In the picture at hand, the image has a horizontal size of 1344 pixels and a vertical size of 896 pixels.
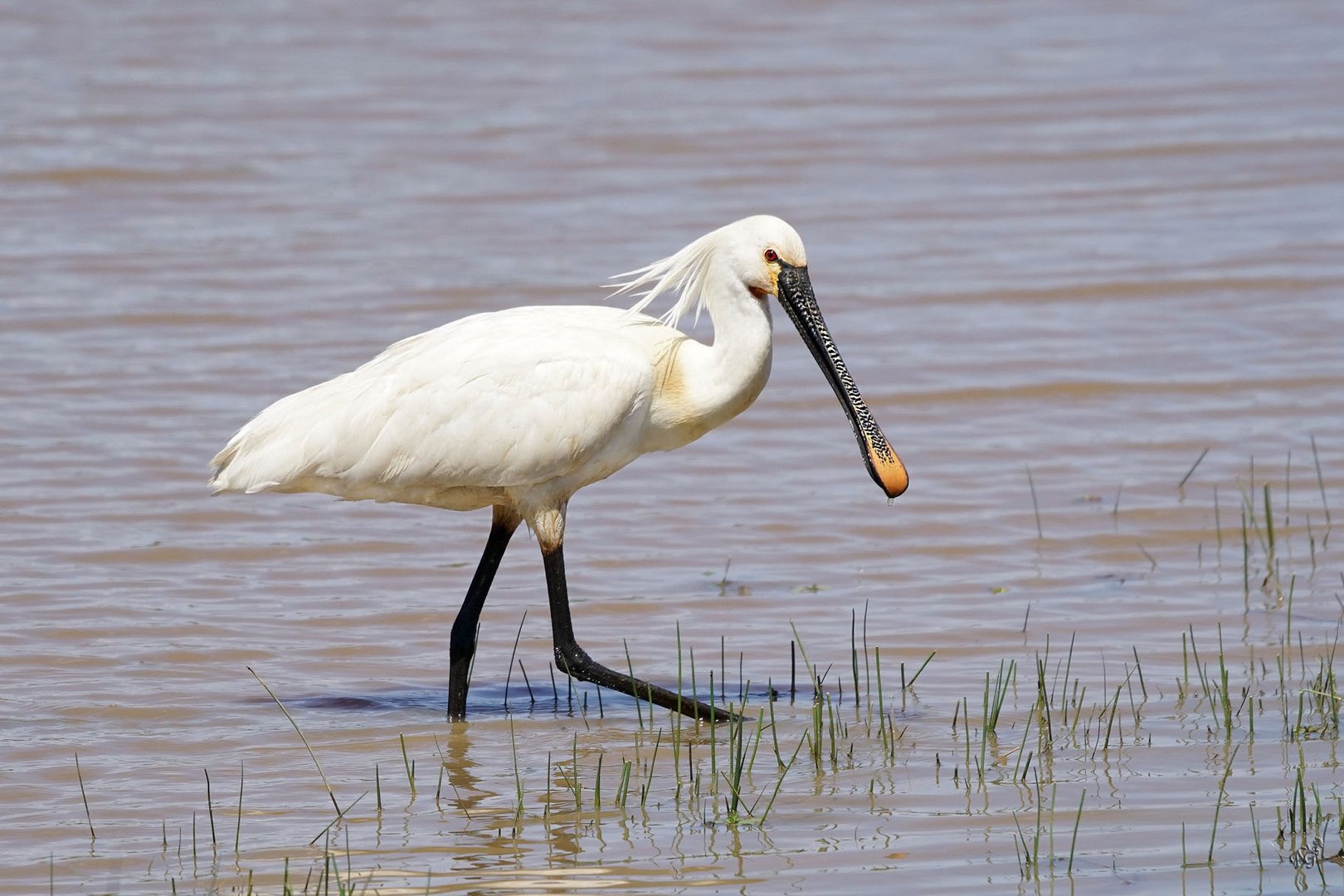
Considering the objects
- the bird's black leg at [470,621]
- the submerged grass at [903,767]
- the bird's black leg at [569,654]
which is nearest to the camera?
the submerged grass at [903,767]

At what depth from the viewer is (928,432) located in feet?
41.6

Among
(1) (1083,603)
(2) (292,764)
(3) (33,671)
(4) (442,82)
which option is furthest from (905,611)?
(4) (442,82)

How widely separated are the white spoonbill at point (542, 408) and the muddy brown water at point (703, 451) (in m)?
0.84

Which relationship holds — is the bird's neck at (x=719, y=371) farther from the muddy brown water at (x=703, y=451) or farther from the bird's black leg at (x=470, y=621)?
the muddy brown water at (x=703, y=451)

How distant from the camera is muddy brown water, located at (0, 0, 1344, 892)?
22.3 feet

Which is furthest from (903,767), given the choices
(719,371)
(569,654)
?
(719,371)

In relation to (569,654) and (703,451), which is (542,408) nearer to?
(569,654)

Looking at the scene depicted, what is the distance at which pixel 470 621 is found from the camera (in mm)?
8406

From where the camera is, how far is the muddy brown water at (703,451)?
22.3 feet

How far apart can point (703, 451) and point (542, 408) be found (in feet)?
14.4

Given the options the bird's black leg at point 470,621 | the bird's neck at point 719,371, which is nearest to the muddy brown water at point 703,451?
the bird's black leg at point 470,621

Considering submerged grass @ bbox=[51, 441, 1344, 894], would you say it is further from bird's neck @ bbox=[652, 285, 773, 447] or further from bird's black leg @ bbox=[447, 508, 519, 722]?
bird's neck @ bbox=[652, 285, 773, 447]

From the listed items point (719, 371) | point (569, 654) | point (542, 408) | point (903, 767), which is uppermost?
point (719, 371)

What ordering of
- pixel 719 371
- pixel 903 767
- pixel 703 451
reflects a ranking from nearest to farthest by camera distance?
pixel 903 767
pixel 719 371
pixel 703 451
